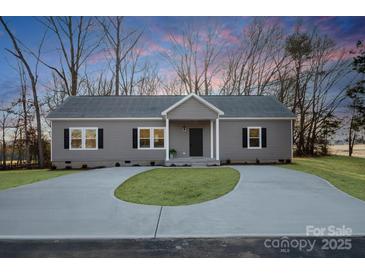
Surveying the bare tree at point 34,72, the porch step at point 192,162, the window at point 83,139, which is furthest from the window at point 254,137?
the bare tree at point 34,72

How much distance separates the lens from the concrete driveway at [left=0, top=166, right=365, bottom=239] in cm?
443

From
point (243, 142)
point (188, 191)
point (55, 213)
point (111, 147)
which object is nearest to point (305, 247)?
point (188, 191)

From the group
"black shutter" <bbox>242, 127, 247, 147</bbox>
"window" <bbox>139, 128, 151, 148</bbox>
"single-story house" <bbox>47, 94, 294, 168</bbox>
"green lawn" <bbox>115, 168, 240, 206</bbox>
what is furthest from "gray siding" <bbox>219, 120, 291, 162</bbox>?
"green lawn" <bbox>115, 168, 240, 206</bbox>

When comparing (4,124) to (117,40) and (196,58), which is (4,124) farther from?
(196,58)

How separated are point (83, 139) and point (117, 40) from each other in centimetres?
1084

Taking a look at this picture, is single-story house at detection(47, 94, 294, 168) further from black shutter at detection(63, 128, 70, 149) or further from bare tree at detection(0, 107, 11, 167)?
bare tree at detection(0, 107, 11, 167)

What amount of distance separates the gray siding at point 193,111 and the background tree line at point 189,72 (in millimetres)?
5771

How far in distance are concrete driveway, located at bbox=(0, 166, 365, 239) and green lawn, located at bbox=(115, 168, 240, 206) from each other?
0.39 meters

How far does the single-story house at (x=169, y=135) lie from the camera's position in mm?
13805

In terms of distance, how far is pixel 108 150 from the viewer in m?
14.0

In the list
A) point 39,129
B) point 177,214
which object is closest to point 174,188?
point 177,214

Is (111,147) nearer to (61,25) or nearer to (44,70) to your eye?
(44,70)

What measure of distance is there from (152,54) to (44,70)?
8.86 m
